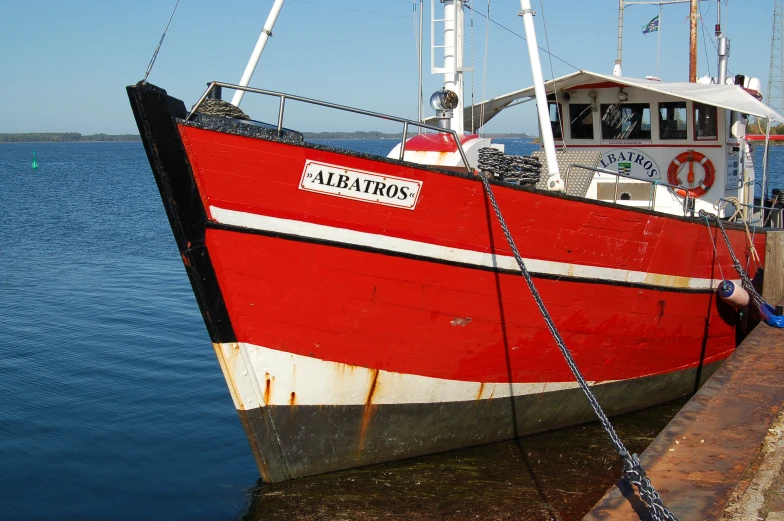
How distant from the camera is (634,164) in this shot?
413 inches

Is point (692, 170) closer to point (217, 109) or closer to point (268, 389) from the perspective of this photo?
point (268, 389)

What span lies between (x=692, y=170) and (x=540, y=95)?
4.34 metres

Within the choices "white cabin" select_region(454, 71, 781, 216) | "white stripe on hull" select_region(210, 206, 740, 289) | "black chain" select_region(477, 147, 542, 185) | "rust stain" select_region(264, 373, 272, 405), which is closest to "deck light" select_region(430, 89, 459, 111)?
"black chain" select_region(477, 147, 542, 185)

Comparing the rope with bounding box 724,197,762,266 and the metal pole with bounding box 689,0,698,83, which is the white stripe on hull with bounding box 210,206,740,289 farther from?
the metal pole with bounding box 689,0,698,83

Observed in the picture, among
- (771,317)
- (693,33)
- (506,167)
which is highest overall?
(693,33)

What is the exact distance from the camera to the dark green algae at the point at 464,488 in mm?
6078

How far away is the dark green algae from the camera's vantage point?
608 centimetres

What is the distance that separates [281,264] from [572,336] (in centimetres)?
282

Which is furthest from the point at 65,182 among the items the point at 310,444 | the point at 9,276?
the point at 310,444

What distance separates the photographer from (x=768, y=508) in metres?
4.18

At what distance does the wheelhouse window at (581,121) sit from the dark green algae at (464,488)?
475cm

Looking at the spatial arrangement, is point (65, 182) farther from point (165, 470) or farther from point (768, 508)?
point (768, 508)

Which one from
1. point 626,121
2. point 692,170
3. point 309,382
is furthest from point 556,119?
point 309,382

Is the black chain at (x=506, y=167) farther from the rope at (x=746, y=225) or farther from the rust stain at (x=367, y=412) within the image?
the rope at (x=746, y=225)
